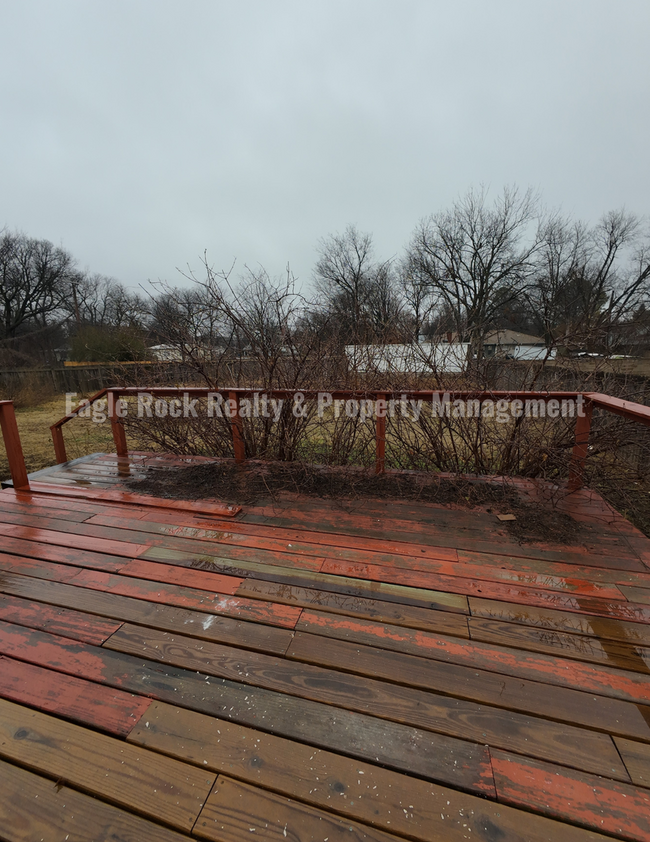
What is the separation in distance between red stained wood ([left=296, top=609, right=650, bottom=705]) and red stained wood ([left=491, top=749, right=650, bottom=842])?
1.03 feet

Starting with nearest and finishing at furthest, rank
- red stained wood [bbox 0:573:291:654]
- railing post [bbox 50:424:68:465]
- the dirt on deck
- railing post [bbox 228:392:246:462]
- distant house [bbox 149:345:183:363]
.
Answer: red stained wood [bbox 0:573:291:654]
the dirt on deck
railing post [bbox 228:392:246:462]
railing post [bbox 50:424:68:465]
distant house [bbox 149:345:183:363]

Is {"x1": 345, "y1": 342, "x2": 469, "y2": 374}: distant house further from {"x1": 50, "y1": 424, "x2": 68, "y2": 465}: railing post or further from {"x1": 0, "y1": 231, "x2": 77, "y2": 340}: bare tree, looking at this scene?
{"x1": 0, "y1": 231, "x2": 77, "y2": 340}: bare tree

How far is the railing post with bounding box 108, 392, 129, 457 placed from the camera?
383 centimetres

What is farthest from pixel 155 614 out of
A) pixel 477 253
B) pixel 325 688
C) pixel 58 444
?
pixel 477 253

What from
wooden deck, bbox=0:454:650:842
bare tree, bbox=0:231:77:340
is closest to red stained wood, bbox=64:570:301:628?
wooden deck, bbox=0:454:650:842

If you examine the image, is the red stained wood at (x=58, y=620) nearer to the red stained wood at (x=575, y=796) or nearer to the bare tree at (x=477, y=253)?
the red stained wood at (x=575, y=796)

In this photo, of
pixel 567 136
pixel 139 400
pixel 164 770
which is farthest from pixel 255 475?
pixel 567 136

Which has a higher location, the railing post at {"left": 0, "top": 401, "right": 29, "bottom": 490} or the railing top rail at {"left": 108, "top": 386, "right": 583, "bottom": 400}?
the railing top rail at {"left": 108, "top": 386, "right": 583, "bottom": 400}

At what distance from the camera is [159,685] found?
4.31ft

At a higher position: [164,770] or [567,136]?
[567,136]

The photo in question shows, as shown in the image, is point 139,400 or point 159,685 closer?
point 159,685

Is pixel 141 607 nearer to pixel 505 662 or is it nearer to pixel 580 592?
pixel 505 662

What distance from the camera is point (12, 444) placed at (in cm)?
299

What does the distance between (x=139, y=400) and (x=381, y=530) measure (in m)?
3.33
